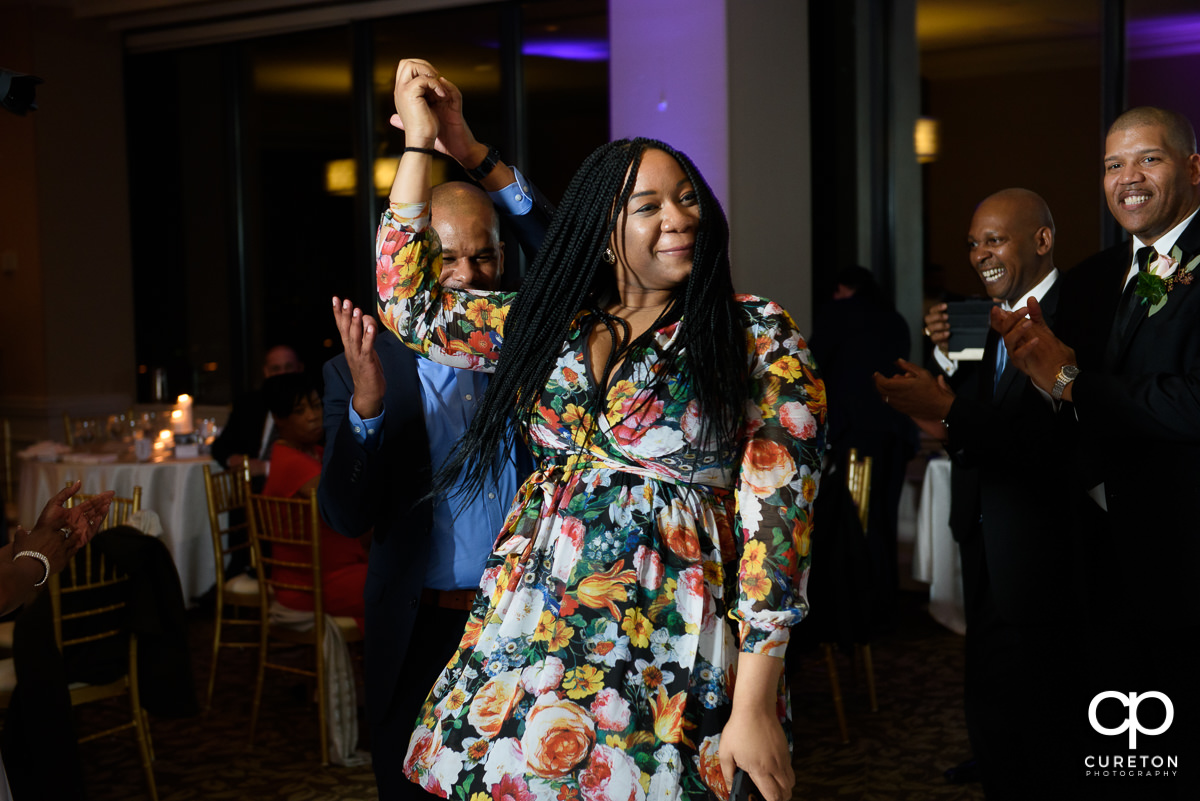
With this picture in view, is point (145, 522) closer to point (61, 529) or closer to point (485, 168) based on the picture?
point (61, 529)

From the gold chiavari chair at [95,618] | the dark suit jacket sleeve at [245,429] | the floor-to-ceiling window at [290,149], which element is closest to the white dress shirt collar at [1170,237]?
the gold chiavari chair at [95,618]

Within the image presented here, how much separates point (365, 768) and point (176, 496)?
87.9 inches

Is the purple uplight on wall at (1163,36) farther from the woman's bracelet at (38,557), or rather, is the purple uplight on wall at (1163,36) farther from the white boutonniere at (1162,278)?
the woman's bracelet at (38,557)

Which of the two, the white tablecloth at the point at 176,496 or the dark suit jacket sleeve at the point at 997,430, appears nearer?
the dark suit jacket sleeve at the point at 997,430

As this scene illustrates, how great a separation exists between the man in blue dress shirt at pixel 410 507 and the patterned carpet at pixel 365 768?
166 centimetres

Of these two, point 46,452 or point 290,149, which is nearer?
point 46,452

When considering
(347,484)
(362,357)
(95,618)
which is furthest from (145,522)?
(362,357)

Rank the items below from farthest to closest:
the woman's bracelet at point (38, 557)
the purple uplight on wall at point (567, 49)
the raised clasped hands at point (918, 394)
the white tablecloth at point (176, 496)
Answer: the purple uplight on wall at point (567, 49)
the white tablecloth at point (176, 496)
the raised clasped hands at point (918, 394)
the woman's bracelet at point (38, 557)

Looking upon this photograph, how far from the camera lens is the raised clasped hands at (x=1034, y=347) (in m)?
2.41

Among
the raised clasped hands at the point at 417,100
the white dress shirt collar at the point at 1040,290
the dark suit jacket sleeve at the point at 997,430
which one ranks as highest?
the raised clasped hands at the point at 417,100

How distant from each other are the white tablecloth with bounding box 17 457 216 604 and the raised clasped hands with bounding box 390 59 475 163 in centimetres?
408

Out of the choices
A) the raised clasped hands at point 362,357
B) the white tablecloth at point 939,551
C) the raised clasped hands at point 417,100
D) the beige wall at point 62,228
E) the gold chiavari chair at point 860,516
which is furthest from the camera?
the beige wall at point 62,228

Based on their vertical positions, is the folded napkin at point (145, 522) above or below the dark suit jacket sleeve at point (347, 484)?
below

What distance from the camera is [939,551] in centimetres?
500
